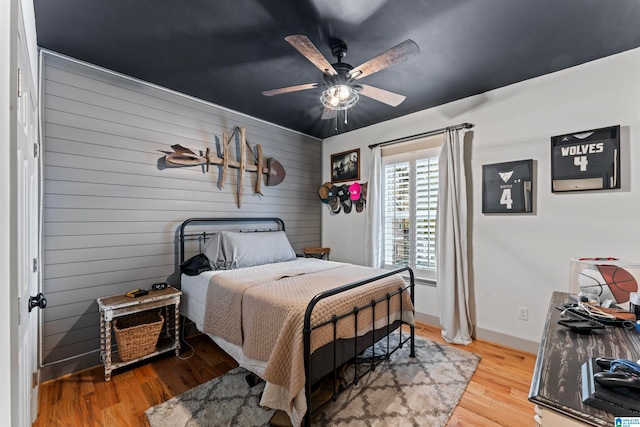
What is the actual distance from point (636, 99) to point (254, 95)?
11.0 feet

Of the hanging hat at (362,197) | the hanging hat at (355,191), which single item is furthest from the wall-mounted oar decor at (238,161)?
the hanging hat at (362,197)

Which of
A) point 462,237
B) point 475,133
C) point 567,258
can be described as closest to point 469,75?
point 475,133

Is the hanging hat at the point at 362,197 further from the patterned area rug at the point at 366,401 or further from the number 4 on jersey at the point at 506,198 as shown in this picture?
the patterned area rug at the point at 366,401

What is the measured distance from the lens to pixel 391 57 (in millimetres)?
1771

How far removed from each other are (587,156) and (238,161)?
11.6 feet

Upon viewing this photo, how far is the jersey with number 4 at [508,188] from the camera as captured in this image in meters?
2.69

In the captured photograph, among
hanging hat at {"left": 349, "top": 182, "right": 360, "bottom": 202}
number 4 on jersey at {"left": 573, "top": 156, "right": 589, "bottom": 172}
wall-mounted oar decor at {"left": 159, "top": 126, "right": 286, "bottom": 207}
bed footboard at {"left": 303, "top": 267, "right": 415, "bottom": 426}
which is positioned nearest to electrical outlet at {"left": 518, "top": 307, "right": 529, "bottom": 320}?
bed footboard at {"left": 303, "top": 267, "right": 415, "bottom": 426}

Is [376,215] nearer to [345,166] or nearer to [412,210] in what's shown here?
[412,210]

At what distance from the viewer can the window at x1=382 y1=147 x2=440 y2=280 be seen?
338 centimetres

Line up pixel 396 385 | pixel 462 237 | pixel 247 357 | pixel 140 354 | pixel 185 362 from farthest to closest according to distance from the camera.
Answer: pixel 462 237, pixel 185 362, pixel 140 354, pixel 396 385, pixel 247 357

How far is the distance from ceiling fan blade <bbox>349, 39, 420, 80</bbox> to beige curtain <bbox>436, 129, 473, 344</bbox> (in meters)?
1.59

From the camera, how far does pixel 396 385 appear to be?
7.14 feet

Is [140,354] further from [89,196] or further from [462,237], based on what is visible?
[462,237]

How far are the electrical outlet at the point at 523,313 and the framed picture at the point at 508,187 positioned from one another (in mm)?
964
